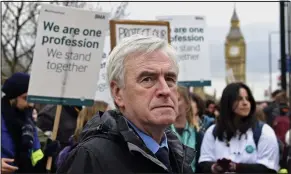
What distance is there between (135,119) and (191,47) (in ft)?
20.2

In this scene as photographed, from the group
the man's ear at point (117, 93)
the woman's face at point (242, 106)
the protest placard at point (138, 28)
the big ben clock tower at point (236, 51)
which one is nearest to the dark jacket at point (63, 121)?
the protest placard at point (138, 28)

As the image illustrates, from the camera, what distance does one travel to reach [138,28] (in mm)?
6328

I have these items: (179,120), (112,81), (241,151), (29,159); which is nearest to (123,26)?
(179,120)

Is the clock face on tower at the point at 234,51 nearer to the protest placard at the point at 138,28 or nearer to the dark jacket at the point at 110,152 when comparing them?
the protest placard at the point at 138,28

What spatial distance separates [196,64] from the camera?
822 centimetres

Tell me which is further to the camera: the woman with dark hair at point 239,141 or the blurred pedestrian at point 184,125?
the blurred pedestrian at point 184,125

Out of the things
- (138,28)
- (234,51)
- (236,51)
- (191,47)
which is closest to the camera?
(138,28)

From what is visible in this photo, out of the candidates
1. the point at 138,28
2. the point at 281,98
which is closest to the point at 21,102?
the point at 138,28

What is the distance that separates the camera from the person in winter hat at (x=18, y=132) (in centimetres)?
498

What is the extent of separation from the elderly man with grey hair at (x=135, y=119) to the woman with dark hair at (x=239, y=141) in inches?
92.6

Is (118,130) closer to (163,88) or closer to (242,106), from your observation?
(163,88)

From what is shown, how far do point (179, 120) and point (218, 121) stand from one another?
0.64 m

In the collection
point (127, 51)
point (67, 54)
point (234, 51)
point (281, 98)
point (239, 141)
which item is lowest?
point (239, 141)

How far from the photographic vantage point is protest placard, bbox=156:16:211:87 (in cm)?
808
